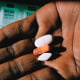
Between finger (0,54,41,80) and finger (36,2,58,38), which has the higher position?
finger (36,2,58,38)

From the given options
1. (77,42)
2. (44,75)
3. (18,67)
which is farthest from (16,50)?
(77,42)

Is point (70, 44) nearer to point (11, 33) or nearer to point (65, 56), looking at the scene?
point (65, 56)

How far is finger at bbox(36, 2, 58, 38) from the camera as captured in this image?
2.49 ft

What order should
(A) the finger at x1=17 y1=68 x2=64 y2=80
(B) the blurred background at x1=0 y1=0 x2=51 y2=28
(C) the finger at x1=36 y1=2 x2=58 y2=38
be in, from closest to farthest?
(A) the finger at x1=17 y1=68 x2=64 y2=80
(C) the finger at x1=36 y1=2 x2=58 y2=38
(B) the blurred background at x1=0 y1=0 x2=51 y2=28

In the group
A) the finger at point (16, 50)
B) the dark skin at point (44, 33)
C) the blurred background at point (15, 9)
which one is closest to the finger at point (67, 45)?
the dark skin at point (44, 33)

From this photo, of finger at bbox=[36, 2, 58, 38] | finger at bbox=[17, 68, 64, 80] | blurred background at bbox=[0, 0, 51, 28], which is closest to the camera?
finger at bbox=[17, 68, 64, 80]

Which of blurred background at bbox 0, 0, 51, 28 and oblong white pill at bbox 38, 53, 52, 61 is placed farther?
blurred background at bbox 0, 0, 51, 28

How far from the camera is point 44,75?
0.65 m

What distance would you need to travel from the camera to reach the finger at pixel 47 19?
760mm

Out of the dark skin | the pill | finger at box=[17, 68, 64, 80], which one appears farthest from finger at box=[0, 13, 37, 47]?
finger at box=[17, 68, 64, 80]

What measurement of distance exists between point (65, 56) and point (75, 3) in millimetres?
288

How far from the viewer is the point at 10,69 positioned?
0.67 metres

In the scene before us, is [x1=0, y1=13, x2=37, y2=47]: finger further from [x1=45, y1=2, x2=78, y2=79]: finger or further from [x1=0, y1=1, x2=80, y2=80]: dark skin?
[x1=45, y1=2, x2=78, y2=79]: finger

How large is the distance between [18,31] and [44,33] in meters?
0.14
